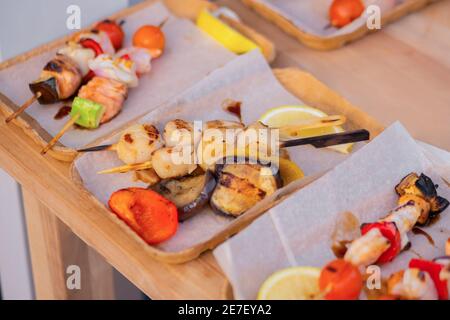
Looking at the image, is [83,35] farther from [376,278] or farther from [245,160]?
[376,278]

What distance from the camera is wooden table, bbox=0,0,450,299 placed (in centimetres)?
193

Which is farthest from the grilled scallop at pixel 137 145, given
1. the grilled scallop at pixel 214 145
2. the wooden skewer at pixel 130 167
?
the grilled scallop at pixel 214 145

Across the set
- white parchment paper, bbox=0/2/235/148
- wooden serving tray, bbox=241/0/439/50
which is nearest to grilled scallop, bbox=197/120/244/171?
white parchment paper, bbox=0/2/235/148

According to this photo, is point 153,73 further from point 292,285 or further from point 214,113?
point 292,285

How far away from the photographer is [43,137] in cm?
232

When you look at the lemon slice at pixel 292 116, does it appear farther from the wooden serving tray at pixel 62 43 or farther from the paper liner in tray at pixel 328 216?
the wooden serving tray at pixel 62 43

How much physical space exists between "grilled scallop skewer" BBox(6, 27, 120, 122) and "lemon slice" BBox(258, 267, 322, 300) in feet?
3.42

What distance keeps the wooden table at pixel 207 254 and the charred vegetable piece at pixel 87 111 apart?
0.17 metres

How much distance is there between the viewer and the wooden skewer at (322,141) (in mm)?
2143

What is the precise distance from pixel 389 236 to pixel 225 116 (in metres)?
0.74

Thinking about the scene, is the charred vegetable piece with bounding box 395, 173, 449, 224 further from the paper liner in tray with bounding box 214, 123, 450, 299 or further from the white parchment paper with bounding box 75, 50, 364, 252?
the white parchment paper with bounding box 75, 50, 364, 252

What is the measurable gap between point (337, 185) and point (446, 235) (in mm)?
322

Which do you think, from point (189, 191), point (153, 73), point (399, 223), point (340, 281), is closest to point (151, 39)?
point (153, 73)

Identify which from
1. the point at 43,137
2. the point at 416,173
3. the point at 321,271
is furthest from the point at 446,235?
the point at 43,137
